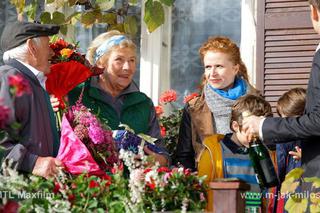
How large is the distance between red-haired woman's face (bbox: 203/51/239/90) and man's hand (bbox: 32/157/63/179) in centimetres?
138

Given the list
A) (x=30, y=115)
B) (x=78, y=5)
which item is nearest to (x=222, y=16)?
(x=78, y=5)

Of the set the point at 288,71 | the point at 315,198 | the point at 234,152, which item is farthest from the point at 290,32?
the point at 315,198

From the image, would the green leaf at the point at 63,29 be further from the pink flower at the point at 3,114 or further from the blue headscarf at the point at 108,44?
the pink flower at the point at 3,114

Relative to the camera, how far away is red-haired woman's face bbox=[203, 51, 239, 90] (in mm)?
4730

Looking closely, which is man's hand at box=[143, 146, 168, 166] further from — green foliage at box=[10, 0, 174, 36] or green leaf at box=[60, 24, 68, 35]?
green leaf at box=[60, 24, 68, 35]

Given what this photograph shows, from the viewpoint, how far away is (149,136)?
420cm

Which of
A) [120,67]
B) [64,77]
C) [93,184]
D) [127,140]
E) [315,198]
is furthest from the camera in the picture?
[120,67]

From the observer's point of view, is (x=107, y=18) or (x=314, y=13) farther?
(x=107, y=18)

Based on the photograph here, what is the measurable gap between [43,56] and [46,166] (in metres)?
0.69

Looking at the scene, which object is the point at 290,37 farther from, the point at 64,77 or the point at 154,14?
the point at 64,77

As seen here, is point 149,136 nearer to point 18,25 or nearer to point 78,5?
point 18,25

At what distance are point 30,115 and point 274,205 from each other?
150 cm

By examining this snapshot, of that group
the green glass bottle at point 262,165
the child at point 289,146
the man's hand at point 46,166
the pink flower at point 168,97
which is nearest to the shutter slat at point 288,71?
the pink flower at point 168,97

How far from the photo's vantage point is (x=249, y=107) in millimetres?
4352
